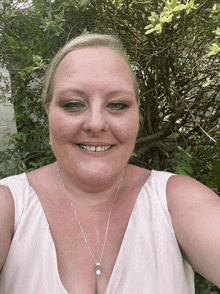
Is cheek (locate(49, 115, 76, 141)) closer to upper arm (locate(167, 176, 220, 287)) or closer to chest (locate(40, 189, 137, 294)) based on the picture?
chest (locate(40, 189, 137, 294))

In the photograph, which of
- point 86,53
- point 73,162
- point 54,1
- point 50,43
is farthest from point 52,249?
point 54,1

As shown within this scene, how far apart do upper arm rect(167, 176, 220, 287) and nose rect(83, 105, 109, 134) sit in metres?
0.49

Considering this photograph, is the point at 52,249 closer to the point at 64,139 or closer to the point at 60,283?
the point at 60,283

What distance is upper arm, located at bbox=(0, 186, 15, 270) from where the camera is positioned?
107 cm

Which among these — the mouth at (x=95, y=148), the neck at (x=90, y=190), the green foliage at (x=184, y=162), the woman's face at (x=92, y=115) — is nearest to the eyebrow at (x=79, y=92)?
the woman's face at (x=92, y=115)

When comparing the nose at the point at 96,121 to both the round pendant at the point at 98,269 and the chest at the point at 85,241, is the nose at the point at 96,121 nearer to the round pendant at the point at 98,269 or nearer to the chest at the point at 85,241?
the chest at the point at 85,241

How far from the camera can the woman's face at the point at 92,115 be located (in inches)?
45.9

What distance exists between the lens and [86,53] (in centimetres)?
124

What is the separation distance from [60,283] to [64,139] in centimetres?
62

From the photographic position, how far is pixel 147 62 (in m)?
2.28

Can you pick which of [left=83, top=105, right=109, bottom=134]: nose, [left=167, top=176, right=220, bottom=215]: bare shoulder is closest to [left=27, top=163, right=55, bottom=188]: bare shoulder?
[left=83, top=105, right=109, bottom=134]: nose

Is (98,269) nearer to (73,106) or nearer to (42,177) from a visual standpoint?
(42,177)

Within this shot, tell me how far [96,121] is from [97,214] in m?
0.51

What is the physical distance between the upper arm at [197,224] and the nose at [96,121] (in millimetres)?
494
